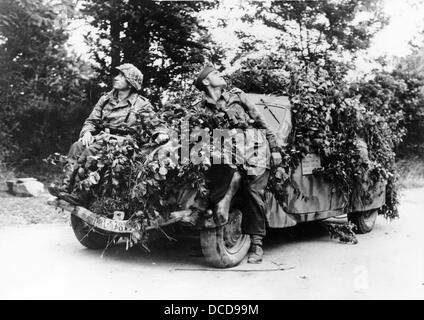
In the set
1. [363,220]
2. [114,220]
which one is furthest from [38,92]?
[363,220]

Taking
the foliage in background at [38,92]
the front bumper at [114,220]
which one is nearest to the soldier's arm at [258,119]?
the front bumper at [114,220]

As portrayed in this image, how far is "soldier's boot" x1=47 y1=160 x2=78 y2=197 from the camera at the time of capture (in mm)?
5785

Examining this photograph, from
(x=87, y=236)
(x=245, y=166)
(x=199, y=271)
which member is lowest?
(x=199, y=271)

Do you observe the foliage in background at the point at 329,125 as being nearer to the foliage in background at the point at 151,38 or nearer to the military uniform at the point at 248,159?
the military uniform at the point at 248,159

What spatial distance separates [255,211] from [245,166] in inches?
22.5

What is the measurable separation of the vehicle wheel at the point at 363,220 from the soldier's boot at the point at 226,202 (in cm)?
307

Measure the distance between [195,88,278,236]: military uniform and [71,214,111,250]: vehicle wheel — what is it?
1.62m

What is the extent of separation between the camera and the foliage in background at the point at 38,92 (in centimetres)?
1202

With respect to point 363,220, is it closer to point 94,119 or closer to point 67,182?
point 94,119

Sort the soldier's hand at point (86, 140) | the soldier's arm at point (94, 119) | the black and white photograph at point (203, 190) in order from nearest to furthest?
the black and white photograph at point (203, 190), the soldier's hand at point (86, 140), the soldier's arm at point (94, 119)

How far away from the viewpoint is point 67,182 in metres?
5.83

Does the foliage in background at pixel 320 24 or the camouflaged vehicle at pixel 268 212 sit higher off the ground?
the foliage in background at pixel 320 24

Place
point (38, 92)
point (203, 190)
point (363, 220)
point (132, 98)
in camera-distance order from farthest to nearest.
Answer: point (38, 92)
point (363, 220)
point (132, 98)
point (203, 190)
